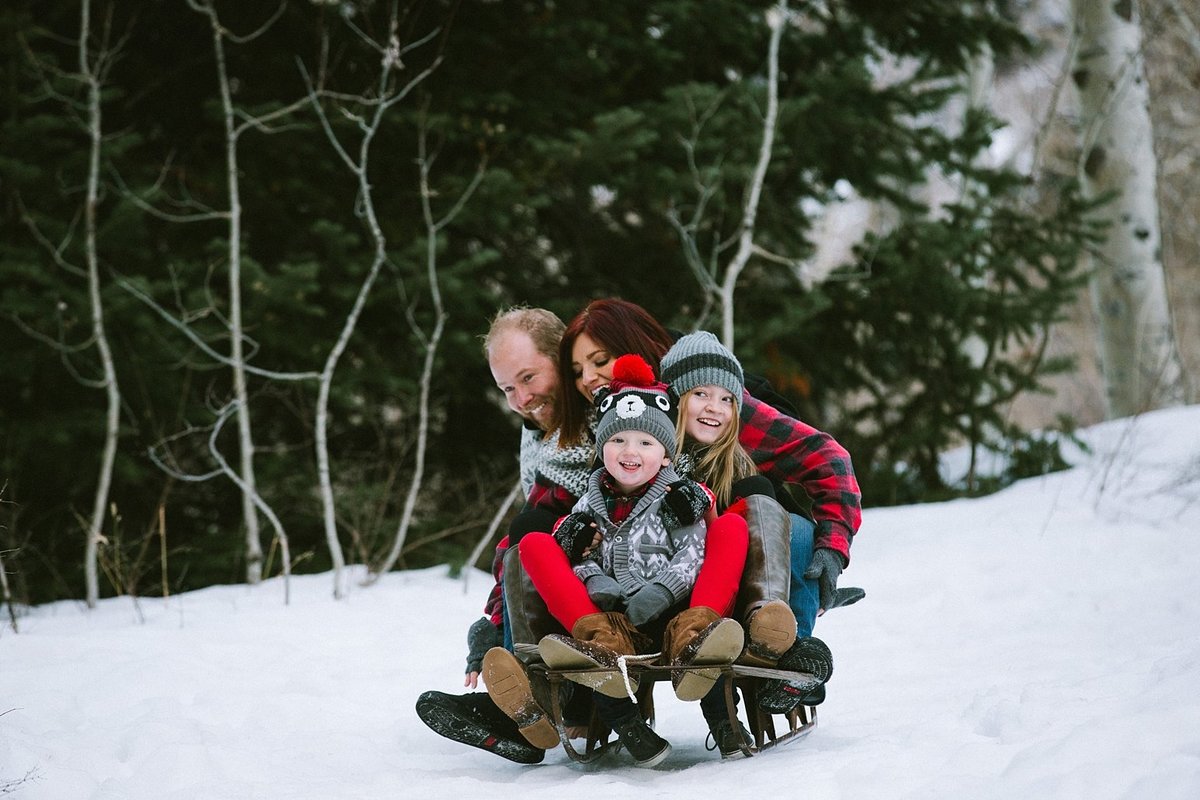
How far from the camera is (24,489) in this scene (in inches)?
212

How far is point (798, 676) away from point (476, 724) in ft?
2.89

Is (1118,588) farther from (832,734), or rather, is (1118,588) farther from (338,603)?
(338,603)

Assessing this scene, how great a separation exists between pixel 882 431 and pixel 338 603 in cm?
421

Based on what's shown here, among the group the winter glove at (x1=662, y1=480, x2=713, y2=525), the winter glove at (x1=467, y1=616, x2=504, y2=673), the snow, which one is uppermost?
the winter glove at (x1=662, y1=480, x2=713, y2=525)

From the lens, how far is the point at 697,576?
2.37 meters

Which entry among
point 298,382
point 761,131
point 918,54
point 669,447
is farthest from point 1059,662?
point 918,54

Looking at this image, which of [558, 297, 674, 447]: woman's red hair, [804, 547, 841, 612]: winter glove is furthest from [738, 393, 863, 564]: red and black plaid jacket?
[558, 297, 674, 447]: woman's red hair

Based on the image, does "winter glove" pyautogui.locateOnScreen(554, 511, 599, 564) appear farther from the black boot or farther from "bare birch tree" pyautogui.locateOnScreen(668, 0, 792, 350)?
"bare birch tree" pyautogui.locateOnScreen(668, 0, 792, 350)

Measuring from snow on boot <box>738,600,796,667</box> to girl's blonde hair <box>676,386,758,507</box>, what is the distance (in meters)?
0.44

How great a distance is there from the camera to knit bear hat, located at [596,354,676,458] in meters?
2.45

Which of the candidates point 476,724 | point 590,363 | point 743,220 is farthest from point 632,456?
point 743,220

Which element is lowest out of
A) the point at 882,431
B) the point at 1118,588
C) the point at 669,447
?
the point at 1118,588

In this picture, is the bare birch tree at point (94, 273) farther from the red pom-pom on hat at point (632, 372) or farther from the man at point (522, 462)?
the red pom-pom on hat at point (632, 372)

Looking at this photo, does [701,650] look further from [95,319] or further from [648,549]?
[95,319]
